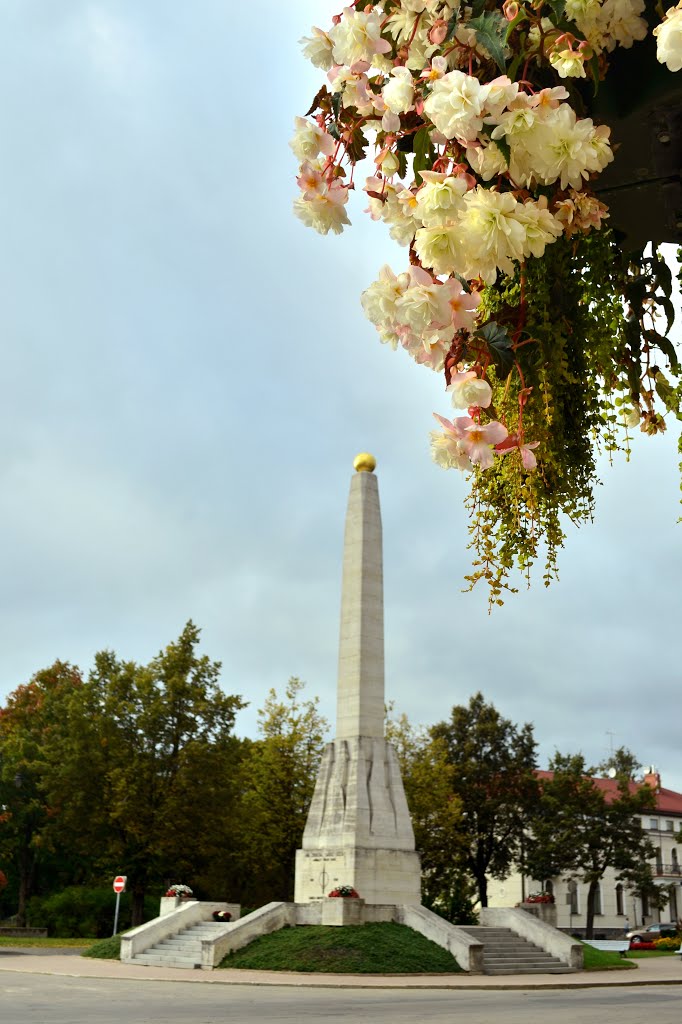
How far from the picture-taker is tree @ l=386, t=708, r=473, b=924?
146ft

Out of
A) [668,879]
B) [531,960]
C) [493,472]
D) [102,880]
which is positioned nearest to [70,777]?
[102,880]

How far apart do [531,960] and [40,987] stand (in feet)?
47.8

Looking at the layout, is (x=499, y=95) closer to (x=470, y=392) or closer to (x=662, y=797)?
(x=470, y=392)

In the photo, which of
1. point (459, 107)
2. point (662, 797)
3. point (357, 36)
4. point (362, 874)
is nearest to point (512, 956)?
point (362, 874)

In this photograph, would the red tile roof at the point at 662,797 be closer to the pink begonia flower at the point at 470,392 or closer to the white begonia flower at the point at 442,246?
the pink begonia flower at the point at 470,392

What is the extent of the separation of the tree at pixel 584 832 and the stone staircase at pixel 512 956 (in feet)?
67.5

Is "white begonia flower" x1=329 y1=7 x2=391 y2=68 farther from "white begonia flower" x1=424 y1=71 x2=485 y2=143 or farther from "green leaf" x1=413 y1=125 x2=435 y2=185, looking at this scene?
"white begonia flower" x1=424 y1=71 x2=485 y2=143

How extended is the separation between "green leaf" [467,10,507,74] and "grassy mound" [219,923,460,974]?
24.1 m

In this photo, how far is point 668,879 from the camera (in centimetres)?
7262

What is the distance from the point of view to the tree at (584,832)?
49.2 metres

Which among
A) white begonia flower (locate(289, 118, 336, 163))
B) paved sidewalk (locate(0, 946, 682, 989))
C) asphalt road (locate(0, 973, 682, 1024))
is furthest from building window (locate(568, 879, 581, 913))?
white begonia flower (locate(289, 118, 336, 163))

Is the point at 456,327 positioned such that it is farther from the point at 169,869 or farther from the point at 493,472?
the point at 169,869

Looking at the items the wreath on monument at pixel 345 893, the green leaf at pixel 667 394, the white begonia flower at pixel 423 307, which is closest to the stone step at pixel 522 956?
the wreath on monument at pixel 345 893

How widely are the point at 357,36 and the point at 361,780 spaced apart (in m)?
27.5
